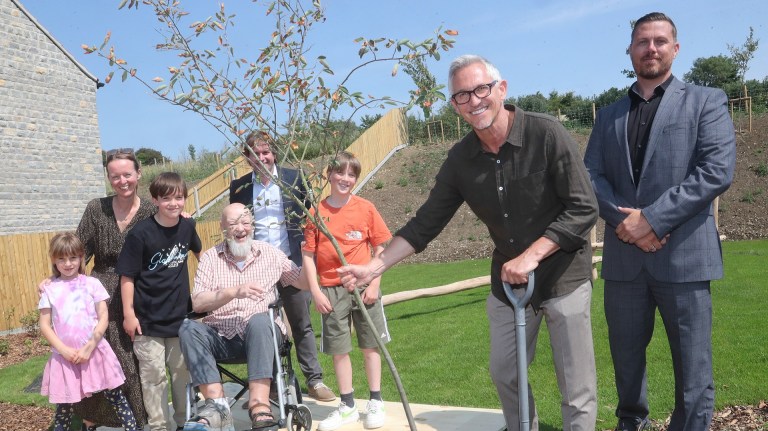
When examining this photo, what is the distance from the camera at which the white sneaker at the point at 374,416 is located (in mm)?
4309

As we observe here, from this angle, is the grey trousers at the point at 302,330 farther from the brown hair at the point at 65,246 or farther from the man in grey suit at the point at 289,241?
the brown hair at the point at 65,246

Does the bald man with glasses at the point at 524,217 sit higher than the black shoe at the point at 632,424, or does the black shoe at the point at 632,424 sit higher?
the bald man with glasses at the point at 524,217

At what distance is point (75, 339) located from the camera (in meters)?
4.49

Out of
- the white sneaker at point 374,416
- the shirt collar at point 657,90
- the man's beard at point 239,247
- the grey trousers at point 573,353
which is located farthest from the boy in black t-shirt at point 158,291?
the shirt collar at point 657,90

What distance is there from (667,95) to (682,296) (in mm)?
1048

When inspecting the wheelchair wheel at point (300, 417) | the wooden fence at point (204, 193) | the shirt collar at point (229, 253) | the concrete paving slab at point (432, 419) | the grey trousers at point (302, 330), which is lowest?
the concrete paving slab at point (432, 419)

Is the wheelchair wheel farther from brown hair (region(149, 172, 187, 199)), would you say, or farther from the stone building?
the stone building

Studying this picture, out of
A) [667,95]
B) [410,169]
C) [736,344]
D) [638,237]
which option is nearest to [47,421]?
[638,237]

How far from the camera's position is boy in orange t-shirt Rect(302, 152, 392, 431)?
443cm

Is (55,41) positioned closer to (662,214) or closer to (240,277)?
(240,277)

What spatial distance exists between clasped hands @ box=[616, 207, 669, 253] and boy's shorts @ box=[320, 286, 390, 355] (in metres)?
1.70

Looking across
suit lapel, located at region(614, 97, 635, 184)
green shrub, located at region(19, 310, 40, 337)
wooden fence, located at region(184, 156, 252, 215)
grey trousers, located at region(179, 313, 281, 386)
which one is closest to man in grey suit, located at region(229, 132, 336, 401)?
grey trousers, located at region(179, 313, 281, 386)

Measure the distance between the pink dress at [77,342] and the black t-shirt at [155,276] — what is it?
270mm

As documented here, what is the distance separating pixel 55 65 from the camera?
1953 centimetres
